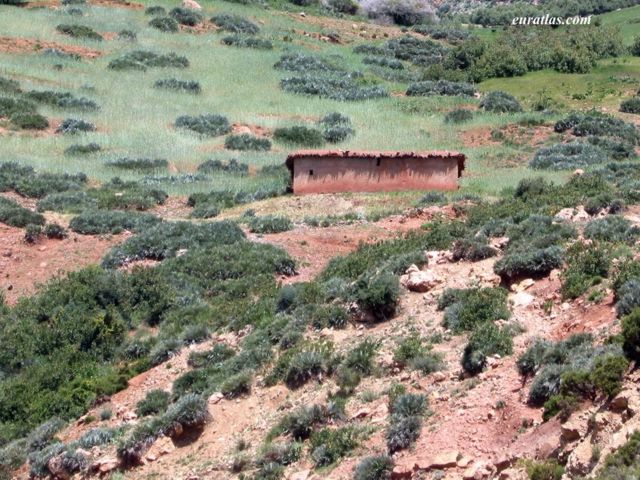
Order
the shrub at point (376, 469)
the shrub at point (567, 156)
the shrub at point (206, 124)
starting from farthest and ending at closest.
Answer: the shrub at point (206, 124)
the shrub at point (567, 156)
the shrub at point (376, 469)

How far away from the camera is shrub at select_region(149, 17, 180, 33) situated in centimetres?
5631

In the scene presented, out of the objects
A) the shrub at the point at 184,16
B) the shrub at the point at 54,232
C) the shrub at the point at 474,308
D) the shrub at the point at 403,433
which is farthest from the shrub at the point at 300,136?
the shrub at the point at 403,433

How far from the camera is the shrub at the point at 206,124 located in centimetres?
4034

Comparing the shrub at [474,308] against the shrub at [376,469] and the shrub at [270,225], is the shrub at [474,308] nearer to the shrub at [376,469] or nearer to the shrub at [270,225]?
the shrub at [376,469]

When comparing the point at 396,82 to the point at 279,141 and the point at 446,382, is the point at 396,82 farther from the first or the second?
the point at 446,382

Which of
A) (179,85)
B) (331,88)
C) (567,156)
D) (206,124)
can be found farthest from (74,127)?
(567,156)

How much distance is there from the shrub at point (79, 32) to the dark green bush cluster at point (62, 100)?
33.3ft

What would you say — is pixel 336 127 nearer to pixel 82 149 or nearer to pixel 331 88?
pixel 331 88

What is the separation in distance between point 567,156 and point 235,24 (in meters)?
28.8

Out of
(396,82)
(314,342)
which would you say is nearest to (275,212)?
(314,342)

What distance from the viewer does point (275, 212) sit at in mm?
27875

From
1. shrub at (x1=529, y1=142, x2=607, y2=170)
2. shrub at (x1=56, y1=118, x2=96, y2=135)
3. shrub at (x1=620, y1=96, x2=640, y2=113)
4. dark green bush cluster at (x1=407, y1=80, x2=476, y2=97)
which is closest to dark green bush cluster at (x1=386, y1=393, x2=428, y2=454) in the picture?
shrub at (x1=529, y1=142, x2=607, y2=170)

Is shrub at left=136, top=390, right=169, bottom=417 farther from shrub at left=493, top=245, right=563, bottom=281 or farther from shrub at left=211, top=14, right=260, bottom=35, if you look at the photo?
shrub at left=211, top=14, right=260, bottom=35

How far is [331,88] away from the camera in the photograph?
158 ft
